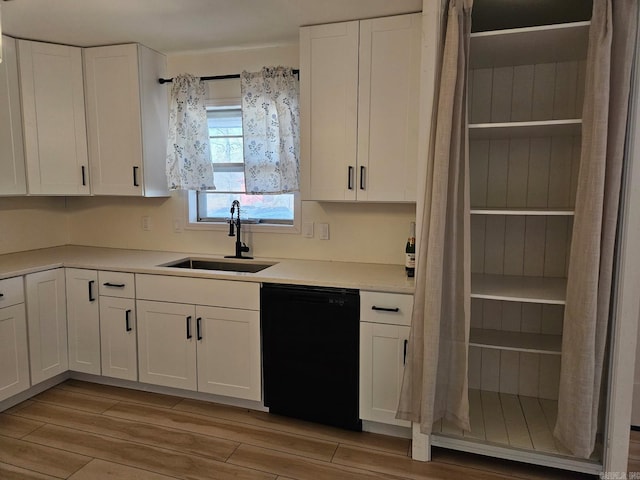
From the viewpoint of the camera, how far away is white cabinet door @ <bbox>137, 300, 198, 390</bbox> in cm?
270

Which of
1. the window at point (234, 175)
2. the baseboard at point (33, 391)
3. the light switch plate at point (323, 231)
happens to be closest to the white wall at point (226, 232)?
the light switch plate at point (323, 231)

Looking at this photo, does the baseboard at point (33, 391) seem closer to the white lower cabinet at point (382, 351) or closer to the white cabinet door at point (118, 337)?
the white cabinet door at point (118, 337)

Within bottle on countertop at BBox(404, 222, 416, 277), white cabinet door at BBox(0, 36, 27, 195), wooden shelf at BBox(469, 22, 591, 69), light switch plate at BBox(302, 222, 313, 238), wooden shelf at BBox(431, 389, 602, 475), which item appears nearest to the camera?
wooden shelf at BBox(469, 22, 591, 69)

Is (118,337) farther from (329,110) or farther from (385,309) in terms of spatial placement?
(329,110)

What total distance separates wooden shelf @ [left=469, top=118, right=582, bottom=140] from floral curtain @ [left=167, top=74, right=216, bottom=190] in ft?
5.93

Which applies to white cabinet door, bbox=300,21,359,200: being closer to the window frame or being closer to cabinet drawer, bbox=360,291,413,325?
the window frame

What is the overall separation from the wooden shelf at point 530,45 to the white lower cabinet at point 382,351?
51.5 inches

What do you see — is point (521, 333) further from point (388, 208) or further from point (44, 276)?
point (44, 276)

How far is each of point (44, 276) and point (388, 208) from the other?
7.47ft

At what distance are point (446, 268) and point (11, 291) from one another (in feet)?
8.27

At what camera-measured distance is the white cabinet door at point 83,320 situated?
9.47ft

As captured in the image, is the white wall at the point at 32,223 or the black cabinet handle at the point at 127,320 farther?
the white wall at the point at 32,223

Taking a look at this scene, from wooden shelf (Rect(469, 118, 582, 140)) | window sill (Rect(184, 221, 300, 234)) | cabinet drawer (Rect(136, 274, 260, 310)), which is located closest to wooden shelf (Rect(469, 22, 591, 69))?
wooden shelf (Rect(469, 118, 582, 140))

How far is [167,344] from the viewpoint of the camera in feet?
9.04
